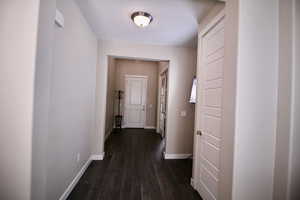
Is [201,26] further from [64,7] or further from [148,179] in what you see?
[148,179]

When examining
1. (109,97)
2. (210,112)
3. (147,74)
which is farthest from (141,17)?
(147,74)

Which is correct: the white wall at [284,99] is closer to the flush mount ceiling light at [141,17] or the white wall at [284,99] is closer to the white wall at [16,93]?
the flush mount ceiling light at [141,17]

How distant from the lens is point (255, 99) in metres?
1.12

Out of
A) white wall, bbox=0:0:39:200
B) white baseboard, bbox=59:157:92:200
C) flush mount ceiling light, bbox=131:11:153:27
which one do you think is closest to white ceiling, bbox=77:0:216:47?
flush mount ceiling light, bbox=131:11:153:27

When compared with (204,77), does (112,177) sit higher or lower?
lower

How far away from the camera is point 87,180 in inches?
85.6

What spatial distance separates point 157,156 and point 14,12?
320 centimetres

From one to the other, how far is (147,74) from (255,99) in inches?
207

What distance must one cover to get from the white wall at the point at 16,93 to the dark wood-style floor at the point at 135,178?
4.03 feet

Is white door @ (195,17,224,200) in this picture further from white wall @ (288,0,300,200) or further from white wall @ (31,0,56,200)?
white wall @ (31,0,56,200)

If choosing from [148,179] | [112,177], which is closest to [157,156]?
[148,179]

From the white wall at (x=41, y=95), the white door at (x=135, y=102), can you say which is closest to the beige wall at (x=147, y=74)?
the white door at (x=135, y=102)

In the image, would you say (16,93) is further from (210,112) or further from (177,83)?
(177,83)

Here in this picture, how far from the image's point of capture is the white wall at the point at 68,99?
1.42 meters
